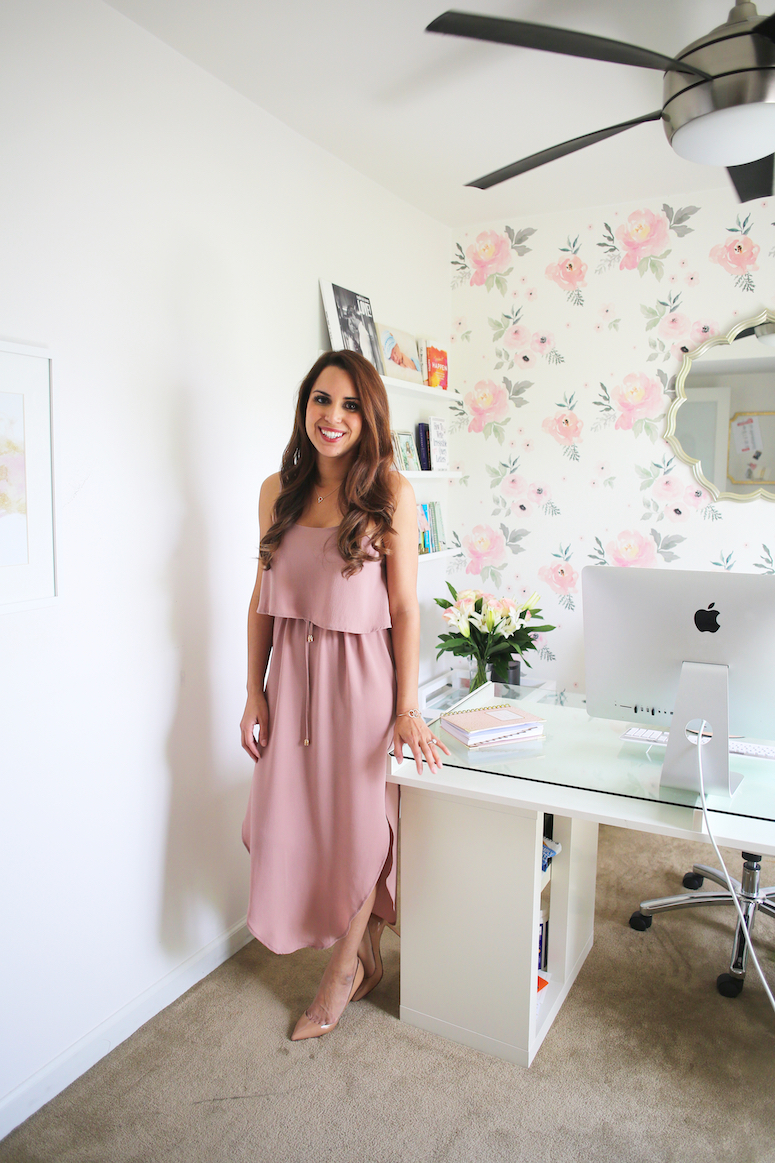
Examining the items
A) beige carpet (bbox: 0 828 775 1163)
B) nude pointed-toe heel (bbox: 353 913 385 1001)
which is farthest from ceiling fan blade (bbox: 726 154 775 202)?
nude pointed-toe heel (bbox: 353 913 385 1001)

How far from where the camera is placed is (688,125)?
5.59ft

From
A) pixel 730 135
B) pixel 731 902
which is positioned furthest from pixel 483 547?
pixel 730 135

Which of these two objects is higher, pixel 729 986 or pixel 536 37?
pixel 536 37

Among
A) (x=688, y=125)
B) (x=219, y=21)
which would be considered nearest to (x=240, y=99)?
(x=219, y=21)

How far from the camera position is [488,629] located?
2.75 metres

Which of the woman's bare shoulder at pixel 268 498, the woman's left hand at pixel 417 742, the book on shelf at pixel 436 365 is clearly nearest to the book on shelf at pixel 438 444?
the book on shelf at pixel 436 365

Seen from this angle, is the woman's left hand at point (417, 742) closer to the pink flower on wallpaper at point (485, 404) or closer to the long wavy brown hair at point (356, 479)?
the long wavy brown hair at point (356, 479)

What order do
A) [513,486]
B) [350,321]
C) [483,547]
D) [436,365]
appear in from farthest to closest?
[483,547] < [513,486] < [436,365] < [350,321]

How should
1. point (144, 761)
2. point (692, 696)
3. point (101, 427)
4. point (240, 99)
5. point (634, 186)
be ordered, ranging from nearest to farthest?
1. point (692, 696)
2. point (101, 427)
3. point (144, 761)
4. point (240, 99)
5. point (634, 186)

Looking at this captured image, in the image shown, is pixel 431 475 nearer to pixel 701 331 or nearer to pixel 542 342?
pixel 542 342

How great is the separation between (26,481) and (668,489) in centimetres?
251

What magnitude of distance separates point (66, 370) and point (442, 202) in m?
2.03

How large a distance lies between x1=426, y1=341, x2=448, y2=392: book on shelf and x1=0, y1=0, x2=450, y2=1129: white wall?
807 millimetres

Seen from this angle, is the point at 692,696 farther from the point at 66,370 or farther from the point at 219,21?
the point at 219,21
